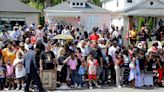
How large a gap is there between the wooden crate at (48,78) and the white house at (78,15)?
31.7 m

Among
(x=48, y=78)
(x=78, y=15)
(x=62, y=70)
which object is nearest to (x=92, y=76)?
(x=62, y=70)

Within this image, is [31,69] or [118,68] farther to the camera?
[118,68]

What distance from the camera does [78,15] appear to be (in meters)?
51.8

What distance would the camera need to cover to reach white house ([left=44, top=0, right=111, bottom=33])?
5150cm

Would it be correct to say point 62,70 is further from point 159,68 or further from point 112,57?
point 159,68

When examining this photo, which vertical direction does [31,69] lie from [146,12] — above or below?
above

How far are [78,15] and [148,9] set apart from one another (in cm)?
748

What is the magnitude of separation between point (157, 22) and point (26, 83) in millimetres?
35777

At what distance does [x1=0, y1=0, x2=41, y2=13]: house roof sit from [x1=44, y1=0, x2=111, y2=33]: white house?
7.24 meters

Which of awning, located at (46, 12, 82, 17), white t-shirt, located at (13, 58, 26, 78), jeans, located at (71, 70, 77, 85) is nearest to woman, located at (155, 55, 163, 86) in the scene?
jeans, located at (71, 70, 77, 85)

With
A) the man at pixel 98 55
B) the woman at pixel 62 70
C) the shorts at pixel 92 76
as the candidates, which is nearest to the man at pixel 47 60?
the woman at pixel 62 70

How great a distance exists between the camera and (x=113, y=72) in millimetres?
20062

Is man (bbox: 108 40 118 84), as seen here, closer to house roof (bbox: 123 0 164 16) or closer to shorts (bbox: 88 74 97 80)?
shorts (bbox: 88 74 97 80)

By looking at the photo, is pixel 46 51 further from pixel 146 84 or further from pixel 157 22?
pixel 157 22
